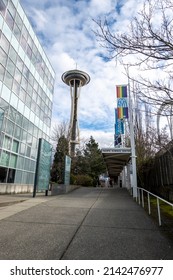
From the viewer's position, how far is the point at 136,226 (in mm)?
5391

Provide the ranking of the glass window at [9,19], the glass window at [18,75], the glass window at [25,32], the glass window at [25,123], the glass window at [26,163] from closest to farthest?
the glass window at [9,19] → the glass window at [18,75] → the glass window at [25,32] → the glass window at [25,123] → the glass window at [26,163]

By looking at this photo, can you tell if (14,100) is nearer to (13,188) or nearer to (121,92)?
(13,188)

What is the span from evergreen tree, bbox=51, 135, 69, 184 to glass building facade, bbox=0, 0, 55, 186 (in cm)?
706

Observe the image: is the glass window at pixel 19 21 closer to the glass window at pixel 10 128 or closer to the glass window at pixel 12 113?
the glass window at pixel 12 113

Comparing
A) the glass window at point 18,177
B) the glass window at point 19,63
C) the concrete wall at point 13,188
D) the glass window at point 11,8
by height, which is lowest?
the concrete wall at point 13,188

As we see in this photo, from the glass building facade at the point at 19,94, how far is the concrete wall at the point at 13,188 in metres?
0.38

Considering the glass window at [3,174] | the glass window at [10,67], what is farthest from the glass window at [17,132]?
the glass window at [10,67]

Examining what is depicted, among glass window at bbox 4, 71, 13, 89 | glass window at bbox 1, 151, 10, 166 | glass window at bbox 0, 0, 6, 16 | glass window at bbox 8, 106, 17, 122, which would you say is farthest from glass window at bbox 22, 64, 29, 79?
glass window at bbox 1, 151, 10, 166

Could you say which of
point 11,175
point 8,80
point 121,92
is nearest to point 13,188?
point 11,175

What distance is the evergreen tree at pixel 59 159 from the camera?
29047mm

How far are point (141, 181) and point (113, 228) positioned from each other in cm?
1303

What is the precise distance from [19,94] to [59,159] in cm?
1560
